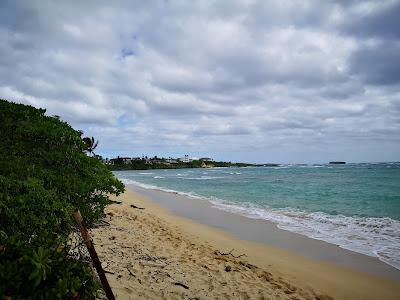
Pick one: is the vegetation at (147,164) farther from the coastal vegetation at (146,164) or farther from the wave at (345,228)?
the wave at (345,228)

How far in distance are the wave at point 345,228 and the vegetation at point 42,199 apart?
27.5 ft

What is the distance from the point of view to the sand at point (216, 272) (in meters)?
6.36

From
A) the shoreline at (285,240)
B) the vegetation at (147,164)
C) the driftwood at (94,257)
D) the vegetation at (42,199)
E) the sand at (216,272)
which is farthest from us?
the vegetation at (147,164)

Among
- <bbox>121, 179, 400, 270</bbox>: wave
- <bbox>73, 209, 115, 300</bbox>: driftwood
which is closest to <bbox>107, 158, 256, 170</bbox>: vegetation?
<bbox>121, 179, 400, 270</bbox>: wave

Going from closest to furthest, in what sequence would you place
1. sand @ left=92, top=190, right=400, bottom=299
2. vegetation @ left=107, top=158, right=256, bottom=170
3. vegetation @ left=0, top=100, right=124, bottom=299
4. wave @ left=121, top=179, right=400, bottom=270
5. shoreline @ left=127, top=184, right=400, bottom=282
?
vegetation @ left=0, top=100, right=124, bottom=299
sand @ left=92, top=190, right=400, bottom=299
shoreline @ left=127, top=184, right=400, bottom=282
wave @ left=121, top=179, right=400, bottom=270
vegetation @ left=107, top=158, right=256, bottom=170

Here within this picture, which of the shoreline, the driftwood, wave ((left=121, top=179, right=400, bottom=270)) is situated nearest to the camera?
the driftwood

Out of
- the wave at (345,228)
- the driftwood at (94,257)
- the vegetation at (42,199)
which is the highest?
the vegetation at (42,199)

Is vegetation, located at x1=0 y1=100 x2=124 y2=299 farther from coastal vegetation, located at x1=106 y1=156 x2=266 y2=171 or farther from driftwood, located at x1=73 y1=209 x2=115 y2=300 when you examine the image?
coastal vegetation, located at x1=106 y1=156 x2=266 y2=171

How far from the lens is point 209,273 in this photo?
7.46 m

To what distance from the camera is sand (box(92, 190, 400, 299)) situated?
6.36 m

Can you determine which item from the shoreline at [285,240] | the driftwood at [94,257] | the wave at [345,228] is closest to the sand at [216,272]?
the shoreline at [285,240]

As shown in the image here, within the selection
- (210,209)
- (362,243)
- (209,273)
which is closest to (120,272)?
(209,273)

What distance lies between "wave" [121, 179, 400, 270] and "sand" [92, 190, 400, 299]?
220 centimetres

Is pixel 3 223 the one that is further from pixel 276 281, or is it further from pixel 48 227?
pixel 276 281
